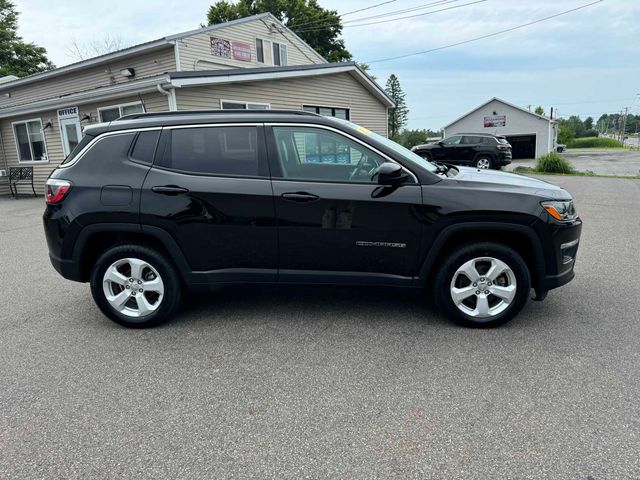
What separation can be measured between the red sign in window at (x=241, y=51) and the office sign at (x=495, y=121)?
30798 mm

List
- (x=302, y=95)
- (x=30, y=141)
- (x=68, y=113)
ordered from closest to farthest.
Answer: (x=68, y=113) < (x=302, y=95) < (x=30, y=141)

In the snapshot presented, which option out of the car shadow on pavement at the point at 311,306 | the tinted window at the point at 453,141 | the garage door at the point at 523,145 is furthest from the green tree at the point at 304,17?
the car shadow on pavement at the point at 311,306

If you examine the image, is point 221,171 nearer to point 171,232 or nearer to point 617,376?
point 171,232

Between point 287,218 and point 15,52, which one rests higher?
point 15,52

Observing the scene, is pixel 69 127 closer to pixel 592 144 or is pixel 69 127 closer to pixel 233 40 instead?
pixel 233 40

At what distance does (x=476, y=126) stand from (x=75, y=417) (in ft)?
151

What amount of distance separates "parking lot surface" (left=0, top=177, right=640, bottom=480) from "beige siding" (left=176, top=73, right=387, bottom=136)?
8.43 meters

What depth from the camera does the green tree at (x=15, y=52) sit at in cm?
3528

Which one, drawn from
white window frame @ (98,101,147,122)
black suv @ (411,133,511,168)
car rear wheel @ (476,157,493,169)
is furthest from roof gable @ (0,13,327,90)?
car rear wheel @ (476,157,493,169)

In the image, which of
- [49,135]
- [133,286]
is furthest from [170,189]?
[49,135]

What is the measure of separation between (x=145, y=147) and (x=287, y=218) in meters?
1.38

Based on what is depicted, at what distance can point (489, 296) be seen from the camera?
3.79m

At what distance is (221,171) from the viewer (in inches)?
150

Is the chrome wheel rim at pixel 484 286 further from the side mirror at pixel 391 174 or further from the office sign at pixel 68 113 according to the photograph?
the office sign at pixel 68 113
